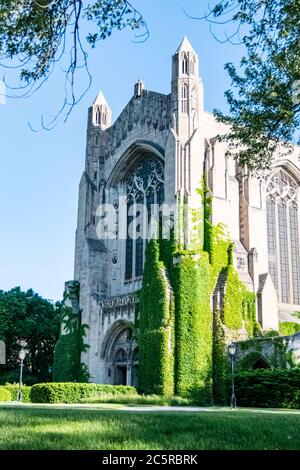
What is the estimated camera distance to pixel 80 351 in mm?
35375

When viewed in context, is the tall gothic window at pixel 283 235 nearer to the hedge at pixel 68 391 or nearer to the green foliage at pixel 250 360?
the green foliage at pixel 250 360

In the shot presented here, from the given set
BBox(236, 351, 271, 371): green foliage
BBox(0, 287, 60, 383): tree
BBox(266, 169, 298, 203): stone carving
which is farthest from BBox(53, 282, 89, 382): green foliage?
BBox(266, 169, 298, 203): stone carving

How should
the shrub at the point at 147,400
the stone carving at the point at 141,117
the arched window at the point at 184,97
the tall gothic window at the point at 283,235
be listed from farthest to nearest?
the tall gothic window at the point at 283,235 → the stone carving at the point at 141,117 → the arched window at the point at 184,97 → the shrub at the point at 147,400

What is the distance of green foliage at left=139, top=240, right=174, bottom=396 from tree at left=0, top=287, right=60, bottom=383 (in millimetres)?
15554

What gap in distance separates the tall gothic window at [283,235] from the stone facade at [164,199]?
0.21 feet

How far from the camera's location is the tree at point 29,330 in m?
43.4

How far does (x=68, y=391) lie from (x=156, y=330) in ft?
15.8

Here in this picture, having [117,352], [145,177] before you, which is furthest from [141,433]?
[145,177]

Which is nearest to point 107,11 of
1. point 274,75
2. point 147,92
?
point 274,75

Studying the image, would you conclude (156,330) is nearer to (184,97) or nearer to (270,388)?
(270,388)

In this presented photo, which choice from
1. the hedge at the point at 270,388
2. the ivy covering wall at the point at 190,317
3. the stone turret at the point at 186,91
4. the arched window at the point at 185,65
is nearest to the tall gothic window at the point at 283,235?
the ivy covering wall at the point at 190,317

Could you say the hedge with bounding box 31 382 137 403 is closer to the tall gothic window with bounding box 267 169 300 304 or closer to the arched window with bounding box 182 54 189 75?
the tall gothic window with bounding box 267 169 300 304

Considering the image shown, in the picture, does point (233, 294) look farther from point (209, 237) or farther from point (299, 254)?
point (299, 254)
